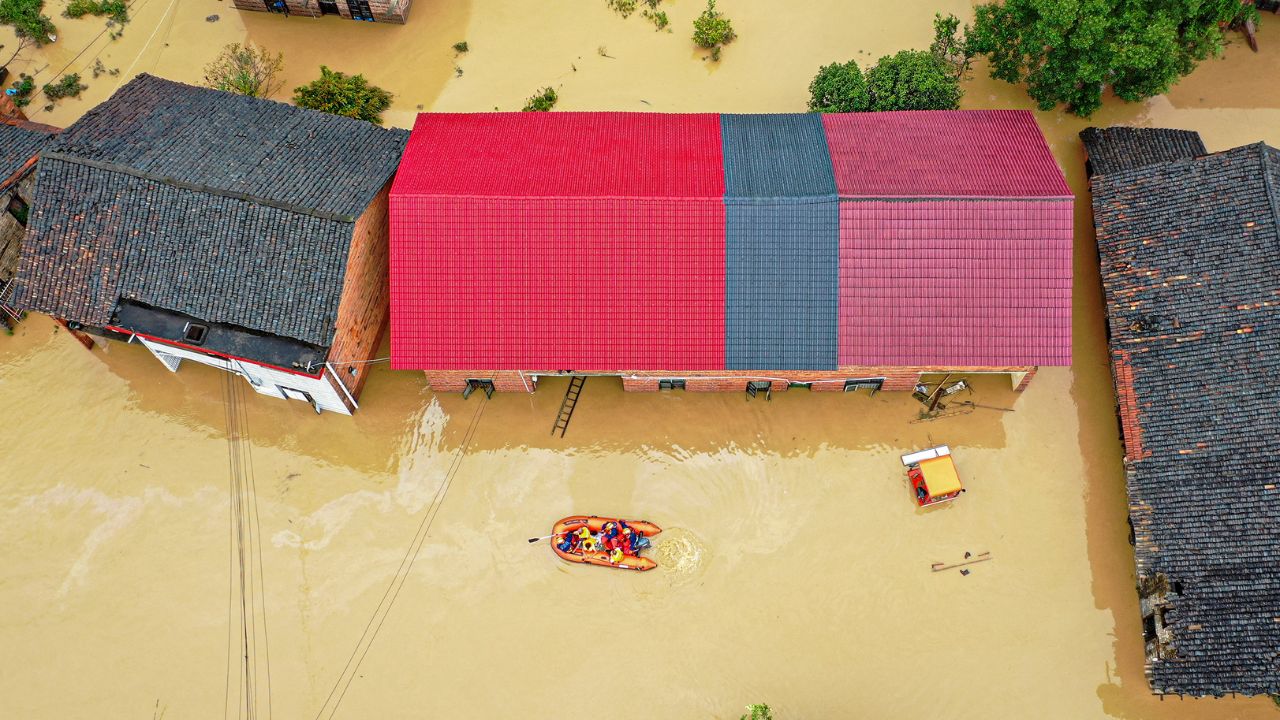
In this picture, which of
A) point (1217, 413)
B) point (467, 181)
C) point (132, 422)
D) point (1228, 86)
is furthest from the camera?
point (1228, 86)

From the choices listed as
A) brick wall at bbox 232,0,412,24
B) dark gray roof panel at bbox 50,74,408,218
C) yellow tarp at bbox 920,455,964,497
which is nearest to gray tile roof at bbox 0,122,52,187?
dark gray roof panel at bbox 50,74,408,218

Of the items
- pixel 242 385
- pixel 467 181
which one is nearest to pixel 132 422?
pixel 242 385

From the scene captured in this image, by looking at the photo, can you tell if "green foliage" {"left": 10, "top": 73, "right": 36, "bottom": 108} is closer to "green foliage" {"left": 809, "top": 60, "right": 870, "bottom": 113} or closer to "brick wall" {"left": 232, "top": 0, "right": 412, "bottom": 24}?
"brick wall" {"left": 232, "top": 0, "right": 412, "bottom": 24}

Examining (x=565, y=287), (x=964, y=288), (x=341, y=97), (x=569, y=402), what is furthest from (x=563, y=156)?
(x=964, y=288)

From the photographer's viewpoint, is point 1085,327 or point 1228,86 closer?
point 1085,327

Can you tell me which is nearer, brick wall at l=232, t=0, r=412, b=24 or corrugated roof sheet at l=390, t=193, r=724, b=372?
corrugated roof sheet at l=390, t=193, r=724, b=372

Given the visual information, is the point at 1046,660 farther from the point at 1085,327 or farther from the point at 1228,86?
the point at 1228,86
